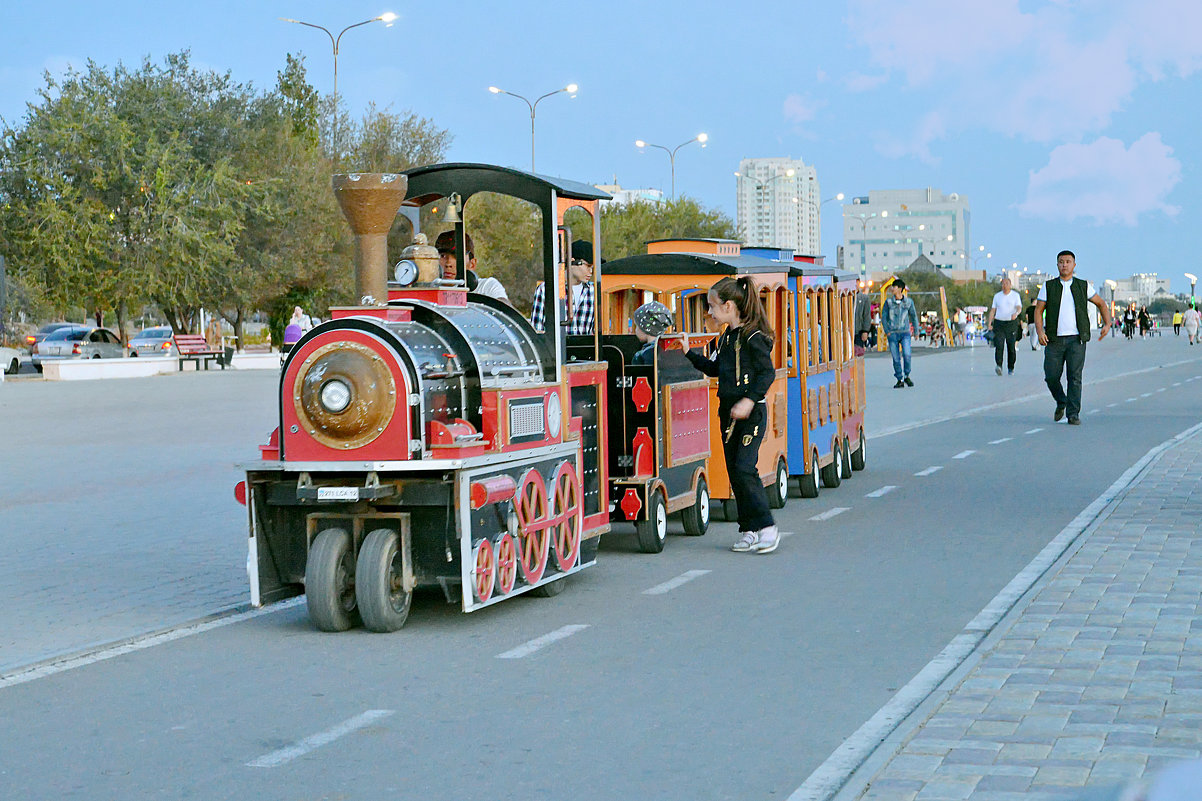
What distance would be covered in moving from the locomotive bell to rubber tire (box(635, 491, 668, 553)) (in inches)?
95.0

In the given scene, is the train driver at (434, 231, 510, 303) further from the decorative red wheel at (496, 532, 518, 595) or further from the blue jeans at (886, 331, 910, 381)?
the blue jeans at (886, 331, 910, 381)

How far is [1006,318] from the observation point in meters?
34.1

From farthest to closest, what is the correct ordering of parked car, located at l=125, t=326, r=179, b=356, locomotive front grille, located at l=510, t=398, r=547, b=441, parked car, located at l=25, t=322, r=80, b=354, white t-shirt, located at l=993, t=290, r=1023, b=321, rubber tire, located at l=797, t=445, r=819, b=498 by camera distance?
parked car, located at l=25, t=322, r=80, b=354 → parked car, located at l=125, t=326, r=179, b=356 → white t-shirt, located at l=993, t=290, r=1023, b=321 → rubber tire, located at l=797, t=445, r=819, b=498 → locomotive front grille, located at l=510, t=398, r=547, b=441

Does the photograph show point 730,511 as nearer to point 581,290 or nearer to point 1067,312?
point 581,290

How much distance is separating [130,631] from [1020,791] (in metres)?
4.82

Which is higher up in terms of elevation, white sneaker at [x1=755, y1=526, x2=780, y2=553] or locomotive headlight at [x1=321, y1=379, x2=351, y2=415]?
locomotive headlight at [x1=321, y1=379, x2=351, y2=415]

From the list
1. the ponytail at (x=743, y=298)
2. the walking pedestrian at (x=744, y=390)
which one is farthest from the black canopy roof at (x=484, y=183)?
the walking pedestrian at (x=744, y=390)

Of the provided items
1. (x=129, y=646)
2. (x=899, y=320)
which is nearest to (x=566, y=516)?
(x=129, y=646)

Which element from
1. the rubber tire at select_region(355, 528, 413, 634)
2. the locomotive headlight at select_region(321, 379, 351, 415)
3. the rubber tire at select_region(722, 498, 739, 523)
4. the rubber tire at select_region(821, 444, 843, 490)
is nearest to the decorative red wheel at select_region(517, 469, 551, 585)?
the rubber tire at select_region(355, 528, 413, 634)

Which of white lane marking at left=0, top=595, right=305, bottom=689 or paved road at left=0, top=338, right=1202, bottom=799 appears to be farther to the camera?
white lane marking at left=0, top=595, right=305, bottom=689

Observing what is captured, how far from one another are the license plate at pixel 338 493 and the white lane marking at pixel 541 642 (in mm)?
1103

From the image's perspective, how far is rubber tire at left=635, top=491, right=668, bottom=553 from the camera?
34.4 feet

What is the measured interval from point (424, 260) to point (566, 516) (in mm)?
1645

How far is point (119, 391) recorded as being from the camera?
3559 cm
